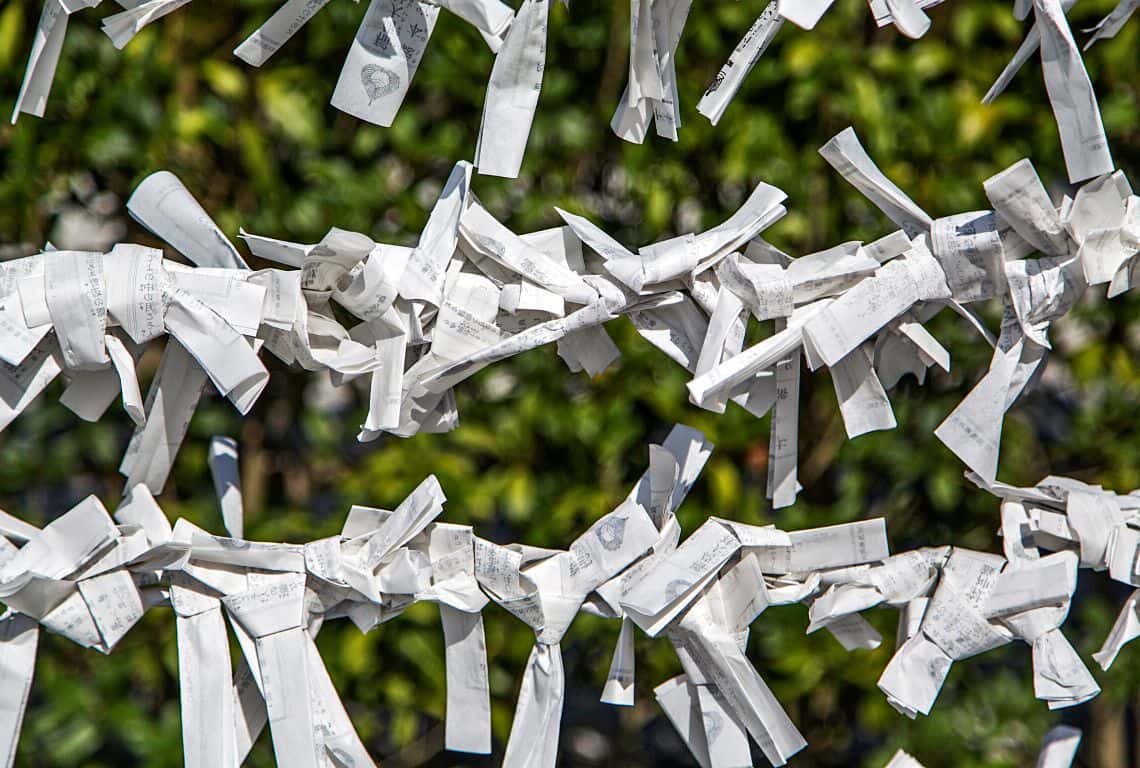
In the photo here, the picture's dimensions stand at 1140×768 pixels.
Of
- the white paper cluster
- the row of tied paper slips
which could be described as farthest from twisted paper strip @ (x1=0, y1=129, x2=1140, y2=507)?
the white paper cluster

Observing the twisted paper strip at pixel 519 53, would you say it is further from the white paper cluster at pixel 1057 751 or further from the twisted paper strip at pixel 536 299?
the white paper cluster at pixel 1057 751

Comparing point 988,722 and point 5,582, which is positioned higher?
point 5,582

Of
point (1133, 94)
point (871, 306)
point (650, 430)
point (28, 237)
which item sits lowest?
point (650, 430)

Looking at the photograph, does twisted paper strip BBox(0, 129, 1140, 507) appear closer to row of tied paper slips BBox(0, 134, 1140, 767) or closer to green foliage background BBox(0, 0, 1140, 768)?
row of tied paper slips BBox(0, 134, 1140, 767)

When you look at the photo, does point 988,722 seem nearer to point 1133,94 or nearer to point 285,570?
point 1133,94

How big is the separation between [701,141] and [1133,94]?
1.03 ft

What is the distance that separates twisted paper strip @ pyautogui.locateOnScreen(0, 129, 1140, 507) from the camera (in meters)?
0.31

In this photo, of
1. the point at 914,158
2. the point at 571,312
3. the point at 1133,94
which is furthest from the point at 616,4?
the point at 571,312

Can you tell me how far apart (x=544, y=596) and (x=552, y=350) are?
44 cm

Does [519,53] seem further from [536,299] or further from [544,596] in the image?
[544,596]

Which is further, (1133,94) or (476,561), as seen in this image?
(1133,94)

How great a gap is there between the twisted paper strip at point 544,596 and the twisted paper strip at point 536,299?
0.13 ft

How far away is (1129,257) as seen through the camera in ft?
1.07

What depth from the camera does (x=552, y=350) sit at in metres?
0.79
